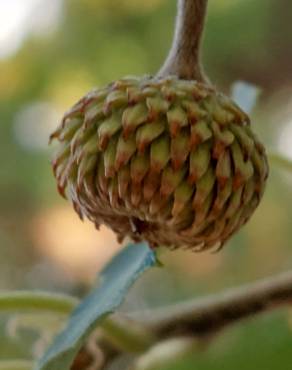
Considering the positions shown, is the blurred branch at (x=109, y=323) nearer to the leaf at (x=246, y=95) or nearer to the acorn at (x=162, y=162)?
the acorn at (x=162, y=162)

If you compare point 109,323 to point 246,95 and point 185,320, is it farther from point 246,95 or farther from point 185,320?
point 246,95

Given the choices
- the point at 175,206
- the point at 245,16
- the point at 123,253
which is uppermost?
the point at 245,16

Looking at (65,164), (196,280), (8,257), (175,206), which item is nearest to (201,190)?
(175,206)

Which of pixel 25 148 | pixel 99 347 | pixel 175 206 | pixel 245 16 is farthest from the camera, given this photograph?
pixel 25 148

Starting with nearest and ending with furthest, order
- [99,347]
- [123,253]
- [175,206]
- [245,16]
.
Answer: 1. [175,206]
2. [99,347]
3. [123,253]
4. [245,16]

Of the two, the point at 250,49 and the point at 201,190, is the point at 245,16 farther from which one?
the point at 201,190

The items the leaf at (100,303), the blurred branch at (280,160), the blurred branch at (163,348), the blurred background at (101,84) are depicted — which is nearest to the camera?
the leaf at (100,303)

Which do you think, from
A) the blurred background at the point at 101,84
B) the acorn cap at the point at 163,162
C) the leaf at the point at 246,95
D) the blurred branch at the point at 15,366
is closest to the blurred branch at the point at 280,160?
the leaf at the point at 246,95
